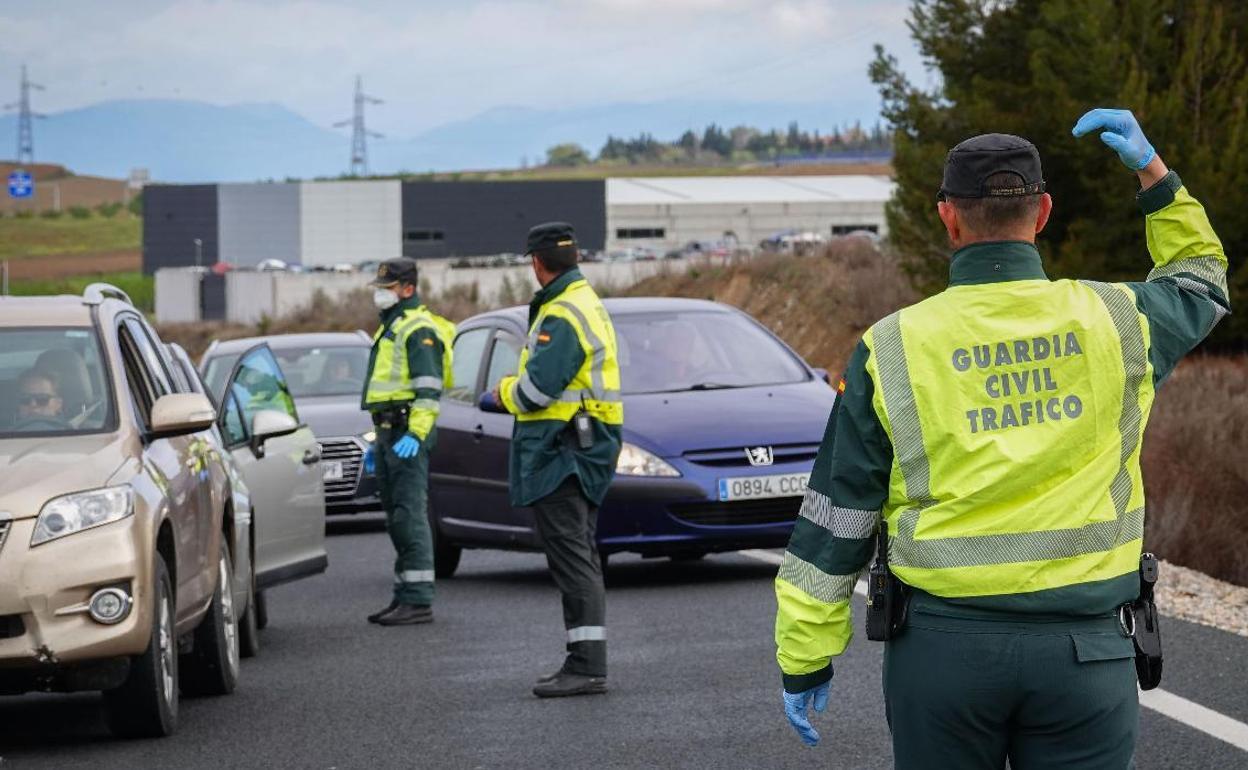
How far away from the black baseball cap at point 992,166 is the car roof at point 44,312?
5.18m

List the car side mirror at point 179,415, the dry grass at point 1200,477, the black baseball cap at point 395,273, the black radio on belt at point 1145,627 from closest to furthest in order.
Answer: the black radio on belt at point 1145,627 < the car side mirror at point 179,415 < the black baseball cap at point 395,273 < the dry grass at point 1200,477

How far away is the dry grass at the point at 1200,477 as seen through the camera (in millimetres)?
14008

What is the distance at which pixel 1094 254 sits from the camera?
878 inches

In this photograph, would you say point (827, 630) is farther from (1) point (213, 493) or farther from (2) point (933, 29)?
(2) point (933, 29)

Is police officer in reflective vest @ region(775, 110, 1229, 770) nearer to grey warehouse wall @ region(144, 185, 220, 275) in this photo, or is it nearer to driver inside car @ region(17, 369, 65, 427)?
driver inside car @ region(17, 369, 65, 427)

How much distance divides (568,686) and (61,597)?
229cm

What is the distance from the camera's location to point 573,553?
9195mm

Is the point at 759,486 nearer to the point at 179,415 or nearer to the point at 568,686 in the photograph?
the point at 568,686

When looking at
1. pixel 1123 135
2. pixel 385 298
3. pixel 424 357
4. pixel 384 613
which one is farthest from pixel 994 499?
pixel 385 298

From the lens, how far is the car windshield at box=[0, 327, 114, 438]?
8.25 m

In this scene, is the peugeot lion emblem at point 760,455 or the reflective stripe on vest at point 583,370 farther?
the peugeot lion emblem at point 760,455

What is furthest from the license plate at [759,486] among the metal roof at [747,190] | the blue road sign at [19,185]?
the metal roof at [747,190]

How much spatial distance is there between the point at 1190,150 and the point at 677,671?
1350cm

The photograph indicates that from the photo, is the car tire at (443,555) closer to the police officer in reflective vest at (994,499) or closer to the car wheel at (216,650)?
the car wheel at (216,650)
